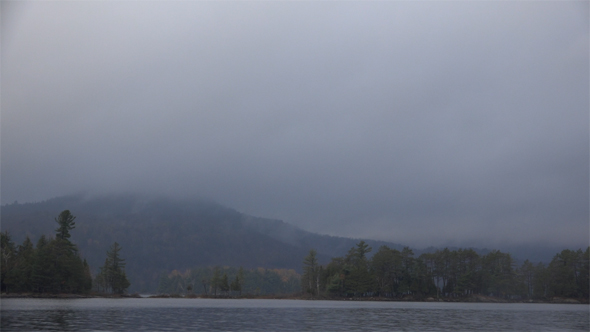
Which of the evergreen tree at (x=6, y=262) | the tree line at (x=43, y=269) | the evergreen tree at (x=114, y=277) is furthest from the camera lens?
the evergreen tree at (x=114, y=277)

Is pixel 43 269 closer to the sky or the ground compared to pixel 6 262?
closer to the ground

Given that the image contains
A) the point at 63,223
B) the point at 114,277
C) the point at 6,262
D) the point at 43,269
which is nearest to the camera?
the point at 6,262

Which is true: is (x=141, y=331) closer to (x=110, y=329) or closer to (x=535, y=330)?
(x=110, y=329)

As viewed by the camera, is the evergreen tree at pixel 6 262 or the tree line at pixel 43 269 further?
the tree line at pixel 43 269

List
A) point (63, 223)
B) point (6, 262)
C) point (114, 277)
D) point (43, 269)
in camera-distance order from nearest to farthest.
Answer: point (6, 262), point (43, 269), point (63, 223), point (114, 277)

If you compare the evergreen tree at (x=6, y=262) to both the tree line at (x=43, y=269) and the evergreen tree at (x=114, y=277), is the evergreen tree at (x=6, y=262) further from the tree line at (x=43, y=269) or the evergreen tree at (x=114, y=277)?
the evergreen tree at (x=114, y=277)

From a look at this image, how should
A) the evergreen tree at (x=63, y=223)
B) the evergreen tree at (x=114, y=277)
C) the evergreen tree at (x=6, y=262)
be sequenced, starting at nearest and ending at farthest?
the evergreen tree at (x=6, y=262) → the evergreen tree at (x=63, y=223) → the evergreen tree at (x=114, y=277)

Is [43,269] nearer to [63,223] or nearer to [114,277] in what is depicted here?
[63,223]

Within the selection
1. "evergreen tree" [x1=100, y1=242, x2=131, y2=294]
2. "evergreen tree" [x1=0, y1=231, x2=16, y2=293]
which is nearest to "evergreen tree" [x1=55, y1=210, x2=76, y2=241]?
"evergreen tree" [x1=0, y1=231, x2=16, y2=293]

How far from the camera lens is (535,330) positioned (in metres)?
59.5

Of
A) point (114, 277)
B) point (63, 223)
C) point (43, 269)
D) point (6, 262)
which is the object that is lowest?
point (114, 277)

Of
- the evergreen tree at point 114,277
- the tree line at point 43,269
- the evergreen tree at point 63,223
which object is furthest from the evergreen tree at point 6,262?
the evergreen tree at point 114,277

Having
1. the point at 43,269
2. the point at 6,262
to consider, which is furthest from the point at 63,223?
the point at 6,262

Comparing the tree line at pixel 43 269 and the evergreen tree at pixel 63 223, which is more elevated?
the evergreen tree at pixel 63 223
